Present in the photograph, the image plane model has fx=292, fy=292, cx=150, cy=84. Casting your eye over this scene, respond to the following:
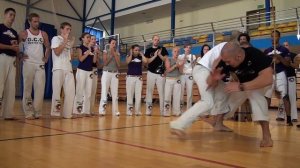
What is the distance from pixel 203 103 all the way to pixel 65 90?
9.88ft

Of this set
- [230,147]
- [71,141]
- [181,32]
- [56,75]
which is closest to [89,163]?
[71,141]

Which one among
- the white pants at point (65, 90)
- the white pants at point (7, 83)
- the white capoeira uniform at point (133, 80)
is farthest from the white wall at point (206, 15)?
the white pants at point (7, 83)

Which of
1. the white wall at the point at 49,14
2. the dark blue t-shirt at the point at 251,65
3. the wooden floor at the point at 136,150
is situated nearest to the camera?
the wooden floor at the point at 136,150

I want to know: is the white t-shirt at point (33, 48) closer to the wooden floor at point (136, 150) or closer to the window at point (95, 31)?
the wooden floor at point (136, 150)

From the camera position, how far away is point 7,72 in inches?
183

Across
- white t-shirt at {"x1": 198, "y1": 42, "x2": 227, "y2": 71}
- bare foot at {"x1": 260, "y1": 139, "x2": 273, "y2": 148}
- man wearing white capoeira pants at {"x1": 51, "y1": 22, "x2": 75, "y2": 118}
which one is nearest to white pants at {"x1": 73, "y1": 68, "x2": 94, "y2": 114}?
man wearing white capoeira pants at {"x1": 51, "y1": 22, "x2": 75, "y2": 118}

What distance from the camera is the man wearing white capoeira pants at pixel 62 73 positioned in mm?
5145

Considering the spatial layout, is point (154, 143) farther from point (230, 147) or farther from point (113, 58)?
point (113, 58)

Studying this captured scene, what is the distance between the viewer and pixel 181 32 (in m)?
16.1

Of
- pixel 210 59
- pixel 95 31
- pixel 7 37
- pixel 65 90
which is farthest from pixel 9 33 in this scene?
pixel 95 31

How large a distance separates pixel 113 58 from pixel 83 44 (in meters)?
0.66

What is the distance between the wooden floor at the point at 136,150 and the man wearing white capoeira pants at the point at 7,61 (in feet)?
3.96

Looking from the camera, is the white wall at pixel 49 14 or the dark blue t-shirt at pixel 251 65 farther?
the white wall at pixel 49 14

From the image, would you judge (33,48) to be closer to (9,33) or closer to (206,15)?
(9,33)
